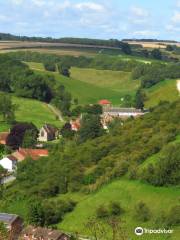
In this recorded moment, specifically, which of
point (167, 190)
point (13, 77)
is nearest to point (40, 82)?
point (13, 77)

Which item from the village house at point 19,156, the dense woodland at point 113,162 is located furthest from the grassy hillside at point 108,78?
the dense woodland at point 113,162

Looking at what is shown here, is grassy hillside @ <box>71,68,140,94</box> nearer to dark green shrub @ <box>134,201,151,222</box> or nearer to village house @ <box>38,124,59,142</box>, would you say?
village house @ <box>38,124,59,142</box>

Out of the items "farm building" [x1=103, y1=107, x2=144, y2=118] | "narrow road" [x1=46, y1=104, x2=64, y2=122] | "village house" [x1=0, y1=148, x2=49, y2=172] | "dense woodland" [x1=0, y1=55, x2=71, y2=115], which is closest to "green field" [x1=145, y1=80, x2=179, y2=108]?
"farm building" [x1=103, y1=107, x2=144, y2=118]

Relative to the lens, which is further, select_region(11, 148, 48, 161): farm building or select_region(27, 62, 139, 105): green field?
select_region(27, 62, 139, 105): green field

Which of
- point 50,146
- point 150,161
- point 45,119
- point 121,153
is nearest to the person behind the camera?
point 150,161

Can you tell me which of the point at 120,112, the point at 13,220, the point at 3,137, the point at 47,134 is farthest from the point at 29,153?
the point at 120,112

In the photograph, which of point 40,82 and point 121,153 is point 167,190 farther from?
point 40,82
